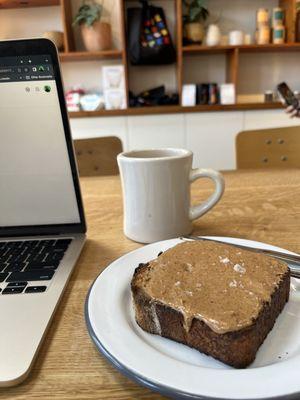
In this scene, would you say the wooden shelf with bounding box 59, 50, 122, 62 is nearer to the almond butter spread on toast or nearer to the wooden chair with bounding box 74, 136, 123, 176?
the wooden chair with bounding box 74, 136, 123, 176

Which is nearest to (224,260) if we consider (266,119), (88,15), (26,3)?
(266,119)

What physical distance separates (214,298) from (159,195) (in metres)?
0.22

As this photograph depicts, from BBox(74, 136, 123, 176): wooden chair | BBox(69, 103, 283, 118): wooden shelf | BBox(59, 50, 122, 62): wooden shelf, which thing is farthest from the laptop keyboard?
BBox(59, 50, 122, 62): wooden shelf

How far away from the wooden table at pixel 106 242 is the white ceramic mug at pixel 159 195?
4 cm

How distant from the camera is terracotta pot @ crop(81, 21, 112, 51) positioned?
2035 millimetres

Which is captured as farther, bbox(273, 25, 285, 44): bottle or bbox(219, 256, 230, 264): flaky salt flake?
bbox(273, 25, 285, 44): bottle

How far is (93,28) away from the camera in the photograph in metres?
2.04

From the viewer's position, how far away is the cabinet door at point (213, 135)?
2125mm

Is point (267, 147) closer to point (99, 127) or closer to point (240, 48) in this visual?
point (240, 48)

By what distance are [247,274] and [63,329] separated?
7.6 inches

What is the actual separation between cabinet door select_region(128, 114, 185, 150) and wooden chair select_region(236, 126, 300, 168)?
959 millimetres

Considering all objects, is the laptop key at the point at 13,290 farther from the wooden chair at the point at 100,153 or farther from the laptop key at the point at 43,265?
the wooden chair at the point at 100,153

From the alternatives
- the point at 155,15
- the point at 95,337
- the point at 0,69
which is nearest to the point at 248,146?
the point at 0,69

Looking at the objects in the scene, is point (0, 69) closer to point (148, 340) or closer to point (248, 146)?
point (148, 340)
